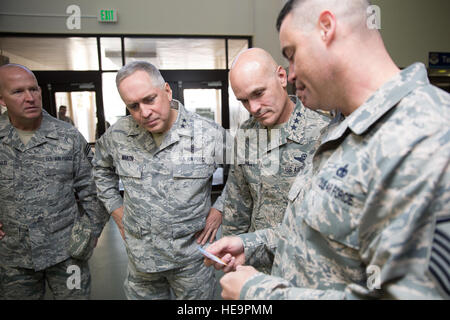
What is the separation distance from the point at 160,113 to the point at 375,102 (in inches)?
45.6

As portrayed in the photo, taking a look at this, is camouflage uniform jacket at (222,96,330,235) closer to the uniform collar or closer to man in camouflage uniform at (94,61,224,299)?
man in camouflage uniform at (94,61,224,299)

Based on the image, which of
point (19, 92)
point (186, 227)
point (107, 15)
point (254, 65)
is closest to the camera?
point (254, 65)

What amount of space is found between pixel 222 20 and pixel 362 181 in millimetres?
5384

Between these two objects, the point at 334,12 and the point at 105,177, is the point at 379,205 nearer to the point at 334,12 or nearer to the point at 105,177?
the point at 334,12

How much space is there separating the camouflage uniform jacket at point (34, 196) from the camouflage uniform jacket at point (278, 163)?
1225 mm

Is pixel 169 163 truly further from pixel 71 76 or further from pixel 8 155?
pixel 71 76

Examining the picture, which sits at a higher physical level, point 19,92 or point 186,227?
point 19,92

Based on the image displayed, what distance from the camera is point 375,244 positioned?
546 millimetres

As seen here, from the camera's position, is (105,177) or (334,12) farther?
(105,177)

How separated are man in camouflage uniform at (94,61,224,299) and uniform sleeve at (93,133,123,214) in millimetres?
53

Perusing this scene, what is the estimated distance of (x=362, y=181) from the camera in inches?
23.5
